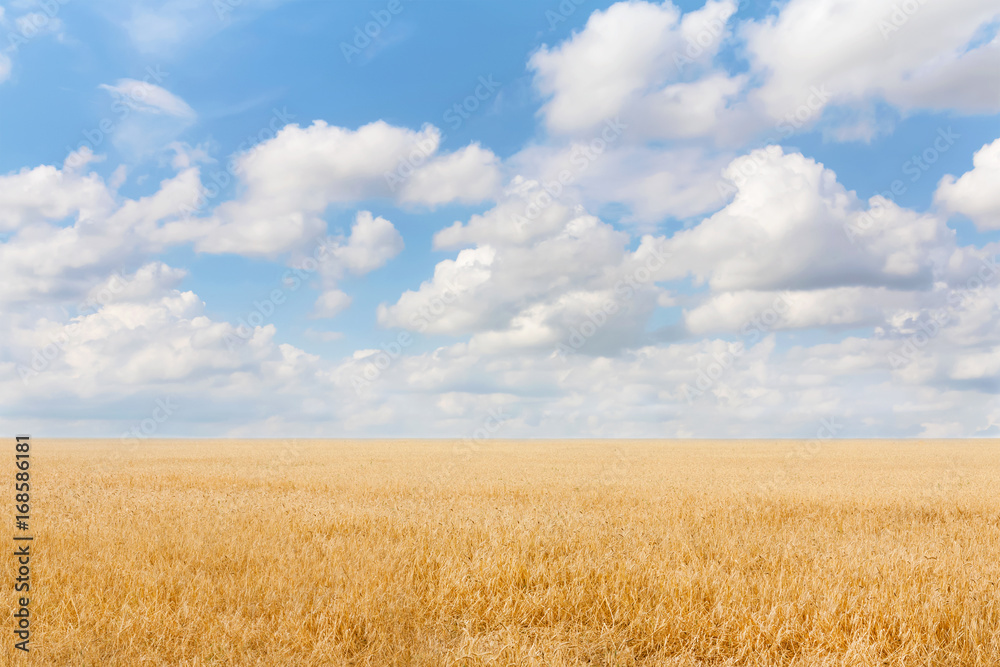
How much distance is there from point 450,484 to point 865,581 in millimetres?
18311

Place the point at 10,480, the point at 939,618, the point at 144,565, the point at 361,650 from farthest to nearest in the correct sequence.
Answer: the point at 10,480 → the point at 144,565 → the point at 939,618 → the point at 361,650

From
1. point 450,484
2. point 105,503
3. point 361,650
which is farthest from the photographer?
point 450,484

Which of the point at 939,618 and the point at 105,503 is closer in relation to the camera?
the point at 939,618

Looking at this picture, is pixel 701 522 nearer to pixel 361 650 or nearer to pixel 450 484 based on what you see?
pixel 361 650

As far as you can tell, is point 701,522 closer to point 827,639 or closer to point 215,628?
point 827,639

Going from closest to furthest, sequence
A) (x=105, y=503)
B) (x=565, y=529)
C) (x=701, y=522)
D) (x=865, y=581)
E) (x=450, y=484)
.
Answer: (x=865, y=581) → (x=565, y=529) → (x=701, y=522) → (x=105, y=503) → (x=450, y=484)

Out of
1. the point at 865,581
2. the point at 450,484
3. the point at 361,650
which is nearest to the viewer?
the point at 361,650

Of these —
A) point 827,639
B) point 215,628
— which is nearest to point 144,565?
point 215,628

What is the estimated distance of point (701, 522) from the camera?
14953 mm

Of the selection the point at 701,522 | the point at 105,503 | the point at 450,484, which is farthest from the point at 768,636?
the point at 450,484

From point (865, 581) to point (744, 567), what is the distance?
1.64 metres

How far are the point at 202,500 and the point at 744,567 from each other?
47.0ft

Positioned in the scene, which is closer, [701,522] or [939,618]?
[939,618]

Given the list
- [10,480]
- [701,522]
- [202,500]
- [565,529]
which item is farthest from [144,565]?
[10,480]
